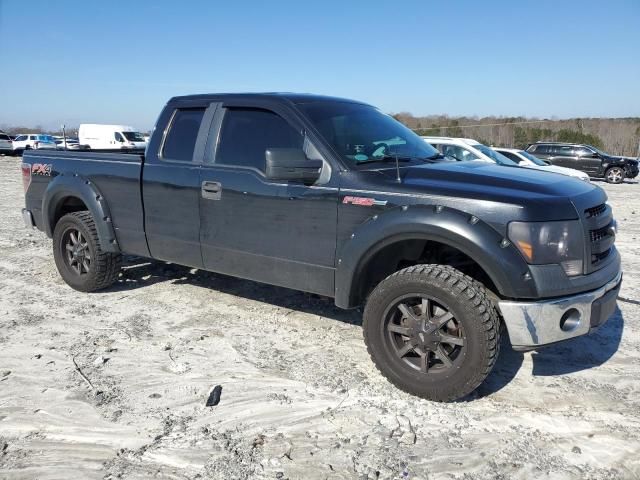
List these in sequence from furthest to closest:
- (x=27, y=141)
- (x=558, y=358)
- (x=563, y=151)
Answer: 1. (x=27, y=141)
2. (x=563, y=151)
3. (x=558, y=358)

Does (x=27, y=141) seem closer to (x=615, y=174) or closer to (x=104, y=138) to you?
Result: (x=104, y=138)

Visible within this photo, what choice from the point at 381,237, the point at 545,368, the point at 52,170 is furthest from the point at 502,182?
the point at 52,170

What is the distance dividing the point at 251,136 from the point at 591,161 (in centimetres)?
2166

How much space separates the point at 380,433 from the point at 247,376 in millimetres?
1094

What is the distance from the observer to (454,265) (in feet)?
12.2

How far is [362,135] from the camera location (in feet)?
13.4

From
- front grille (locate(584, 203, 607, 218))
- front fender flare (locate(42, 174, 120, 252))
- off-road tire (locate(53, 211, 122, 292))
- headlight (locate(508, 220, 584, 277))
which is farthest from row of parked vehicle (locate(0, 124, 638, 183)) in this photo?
headlight (locate(508, 220, 584, 277))

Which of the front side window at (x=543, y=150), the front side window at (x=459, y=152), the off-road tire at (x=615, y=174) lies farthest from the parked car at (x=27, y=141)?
the off-road tire at (x=615, y=174)

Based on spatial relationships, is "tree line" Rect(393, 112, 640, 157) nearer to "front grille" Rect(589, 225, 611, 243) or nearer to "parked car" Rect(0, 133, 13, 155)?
"parked car" Rect(0, 133, 13, 155)

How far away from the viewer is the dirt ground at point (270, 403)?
2.72m

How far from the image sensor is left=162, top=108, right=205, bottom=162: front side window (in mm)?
4531

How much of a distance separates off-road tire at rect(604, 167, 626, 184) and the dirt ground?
19349 millimetres

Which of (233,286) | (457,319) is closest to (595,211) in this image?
(457,319)

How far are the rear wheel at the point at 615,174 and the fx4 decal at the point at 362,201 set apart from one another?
22.0 meters
